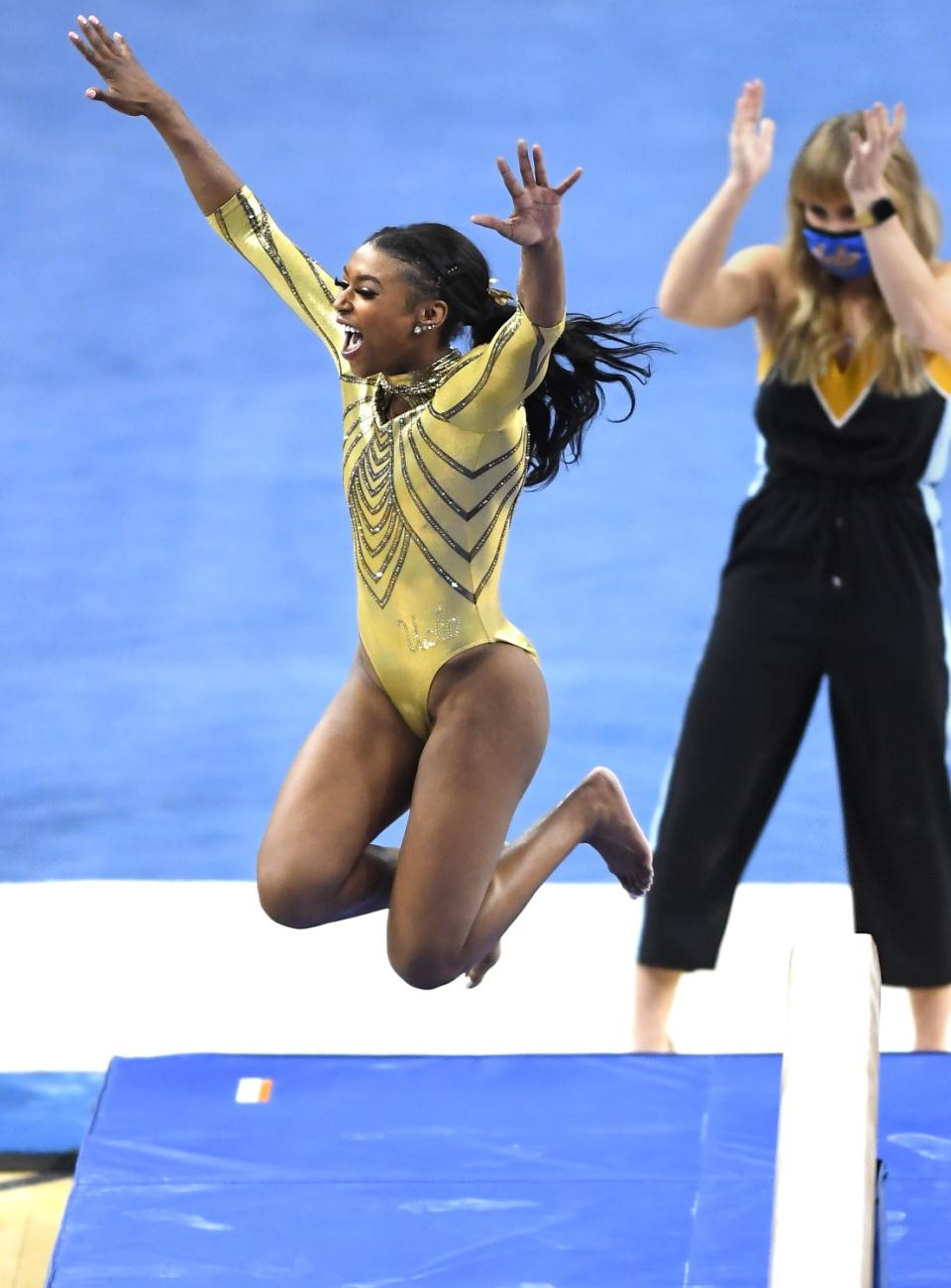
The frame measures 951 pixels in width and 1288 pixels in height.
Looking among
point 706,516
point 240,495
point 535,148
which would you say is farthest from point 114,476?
point 535,148

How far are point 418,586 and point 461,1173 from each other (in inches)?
52.5

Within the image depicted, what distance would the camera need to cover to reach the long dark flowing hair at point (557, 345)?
3.55 meters

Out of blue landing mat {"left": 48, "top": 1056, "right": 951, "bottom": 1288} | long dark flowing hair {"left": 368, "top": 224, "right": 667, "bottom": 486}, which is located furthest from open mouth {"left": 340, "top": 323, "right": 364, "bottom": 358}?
blue landing mat {"left": 48, "top": 1056, "right": 951, "bottom": 1288}

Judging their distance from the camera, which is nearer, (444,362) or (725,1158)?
(444,362)

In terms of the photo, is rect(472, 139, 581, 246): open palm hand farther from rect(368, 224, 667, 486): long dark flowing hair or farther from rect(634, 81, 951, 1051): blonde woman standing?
rect(634, 81, 951, 1051): blonde woman standing

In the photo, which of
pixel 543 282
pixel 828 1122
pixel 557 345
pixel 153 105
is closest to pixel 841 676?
pixel 557 345

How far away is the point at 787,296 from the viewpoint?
4.75m

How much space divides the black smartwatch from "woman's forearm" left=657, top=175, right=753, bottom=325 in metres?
0.35

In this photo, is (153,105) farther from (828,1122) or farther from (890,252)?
(828,1122)

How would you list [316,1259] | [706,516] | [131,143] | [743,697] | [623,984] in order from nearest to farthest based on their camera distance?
[316,1259] < [743,697] < [623,984] < [706,516] < [131,143]

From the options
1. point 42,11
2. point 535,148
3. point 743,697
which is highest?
point 42,11

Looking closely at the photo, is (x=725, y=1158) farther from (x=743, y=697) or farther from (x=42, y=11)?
(x=42, y=11)

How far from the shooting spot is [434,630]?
11.8 ft

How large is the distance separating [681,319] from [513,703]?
4.84 ft
